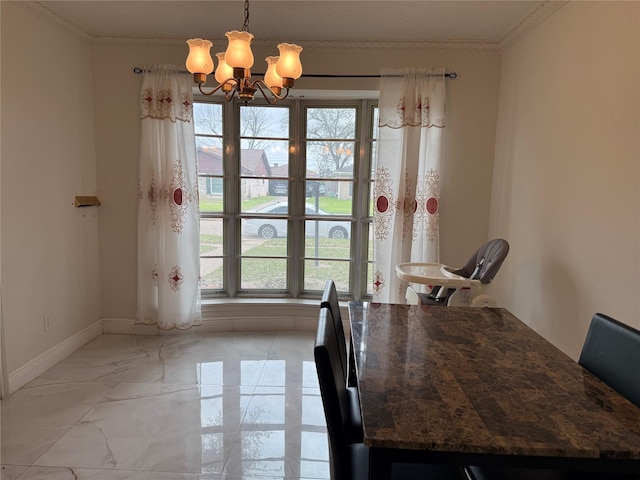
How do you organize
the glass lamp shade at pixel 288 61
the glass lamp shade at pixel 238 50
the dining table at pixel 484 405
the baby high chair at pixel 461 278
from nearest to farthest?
the dining table at pixel 484 405 < the glass lamp shade at pixel 238 50 < the glass lamp shade at pixel 288 61 < the baby high chair at pixel 461 278

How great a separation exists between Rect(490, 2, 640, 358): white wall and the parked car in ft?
4.70

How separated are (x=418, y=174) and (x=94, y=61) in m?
2.90

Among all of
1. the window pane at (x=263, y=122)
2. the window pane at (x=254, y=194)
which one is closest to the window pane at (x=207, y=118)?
the window pane at (x=263, y=122)

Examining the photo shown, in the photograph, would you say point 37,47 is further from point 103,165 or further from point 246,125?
point 246,125

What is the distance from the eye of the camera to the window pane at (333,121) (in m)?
3.74

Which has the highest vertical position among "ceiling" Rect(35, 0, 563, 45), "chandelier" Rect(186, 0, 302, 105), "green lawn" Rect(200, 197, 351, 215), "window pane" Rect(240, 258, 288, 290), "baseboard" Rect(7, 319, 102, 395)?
"ceiling" Rect(35, 0, 563, 45)

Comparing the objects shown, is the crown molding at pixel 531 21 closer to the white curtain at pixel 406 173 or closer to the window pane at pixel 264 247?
the white curtain at pixel 406 173

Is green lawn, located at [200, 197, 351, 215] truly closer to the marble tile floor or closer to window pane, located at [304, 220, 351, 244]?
window pane, located at [304, 220, 351, 244]

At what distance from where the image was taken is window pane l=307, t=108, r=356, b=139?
3740 millimetres

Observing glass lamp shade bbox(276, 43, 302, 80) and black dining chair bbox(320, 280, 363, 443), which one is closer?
black dining chair bbox(320, 280, 363, 443)

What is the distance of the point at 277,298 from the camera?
3.90 meters

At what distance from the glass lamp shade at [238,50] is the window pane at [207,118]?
1.94 metres

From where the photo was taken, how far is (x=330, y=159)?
3.78 meters

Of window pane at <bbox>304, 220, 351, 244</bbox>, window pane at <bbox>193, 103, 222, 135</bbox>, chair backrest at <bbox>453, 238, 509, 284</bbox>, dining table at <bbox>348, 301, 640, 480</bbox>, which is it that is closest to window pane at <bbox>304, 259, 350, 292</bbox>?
window pane at <bbox>304, 220, 351, 244</bbox>
